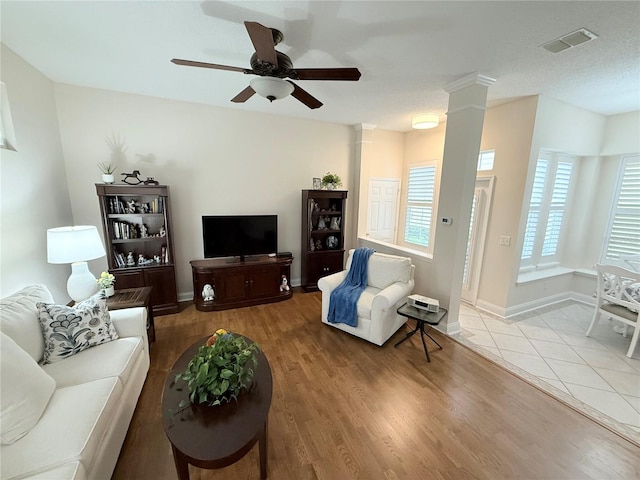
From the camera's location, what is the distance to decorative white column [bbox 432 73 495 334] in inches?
105

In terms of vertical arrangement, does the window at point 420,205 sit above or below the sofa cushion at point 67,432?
above

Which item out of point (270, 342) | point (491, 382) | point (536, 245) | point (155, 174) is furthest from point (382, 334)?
Result: point (155, 174)

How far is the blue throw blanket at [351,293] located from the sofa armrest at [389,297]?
263 mm

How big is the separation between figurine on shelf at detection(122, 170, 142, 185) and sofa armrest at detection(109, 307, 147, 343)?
1.76 meters

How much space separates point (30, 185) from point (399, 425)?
3909mm

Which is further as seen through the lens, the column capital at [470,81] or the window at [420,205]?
the window at [420,205]

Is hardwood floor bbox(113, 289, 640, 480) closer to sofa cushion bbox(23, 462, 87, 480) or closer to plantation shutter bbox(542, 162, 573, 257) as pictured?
sofa cushion bbox(23, 462, 87, 480)

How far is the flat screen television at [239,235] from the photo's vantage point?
3.54 metres

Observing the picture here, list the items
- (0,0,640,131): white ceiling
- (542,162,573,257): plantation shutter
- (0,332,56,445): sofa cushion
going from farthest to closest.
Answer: (542,162,573,257): plantation shutter
(0,0,640,131): white ceiling
(0,332,56,445): sofa cushion

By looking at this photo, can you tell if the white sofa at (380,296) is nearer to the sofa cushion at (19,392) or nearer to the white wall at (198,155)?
the white wall at (198,155)

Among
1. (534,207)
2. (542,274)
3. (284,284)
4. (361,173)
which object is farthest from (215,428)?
(542,274)

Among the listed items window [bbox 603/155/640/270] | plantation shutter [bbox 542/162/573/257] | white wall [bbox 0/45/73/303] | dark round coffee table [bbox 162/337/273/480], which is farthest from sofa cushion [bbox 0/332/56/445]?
window [bbox 603/155/640/270]

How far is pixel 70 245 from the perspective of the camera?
2162 mm

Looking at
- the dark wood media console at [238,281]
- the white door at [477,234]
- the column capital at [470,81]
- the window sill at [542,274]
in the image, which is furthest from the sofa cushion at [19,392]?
the window sill at [542,274]
